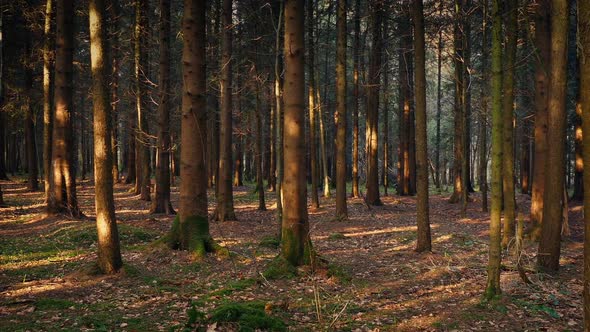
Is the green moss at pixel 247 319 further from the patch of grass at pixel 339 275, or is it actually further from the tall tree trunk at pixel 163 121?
the tall tree trunk at pixel 163 121

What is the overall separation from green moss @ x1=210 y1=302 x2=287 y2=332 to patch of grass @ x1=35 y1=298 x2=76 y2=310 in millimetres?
2529

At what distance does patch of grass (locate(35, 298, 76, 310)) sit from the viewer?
6.74 m

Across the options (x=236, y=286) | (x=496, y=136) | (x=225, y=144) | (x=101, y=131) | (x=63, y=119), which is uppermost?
(x=63, y=119)

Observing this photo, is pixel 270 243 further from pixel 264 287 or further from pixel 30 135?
pixel 30 135

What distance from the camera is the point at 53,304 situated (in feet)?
22.4

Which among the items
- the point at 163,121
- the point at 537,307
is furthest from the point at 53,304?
the point at 163,121

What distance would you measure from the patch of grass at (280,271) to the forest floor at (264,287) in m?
0.05

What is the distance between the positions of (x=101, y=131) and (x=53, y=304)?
3.00 meters

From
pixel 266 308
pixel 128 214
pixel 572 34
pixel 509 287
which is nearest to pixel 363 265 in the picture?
pixel 509 287

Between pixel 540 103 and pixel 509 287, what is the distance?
6.87m

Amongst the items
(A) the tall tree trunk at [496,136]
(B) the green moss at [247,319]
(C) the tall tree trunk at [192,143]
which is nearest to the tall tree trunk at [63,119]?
(C) the tall tree trunk at [192,143]

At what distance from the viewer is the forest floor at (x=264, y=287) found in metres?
6.48

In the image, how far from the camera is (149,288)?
26.2 ft

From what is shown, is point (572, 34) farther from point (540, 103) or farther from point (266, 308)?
point (266, 308)
